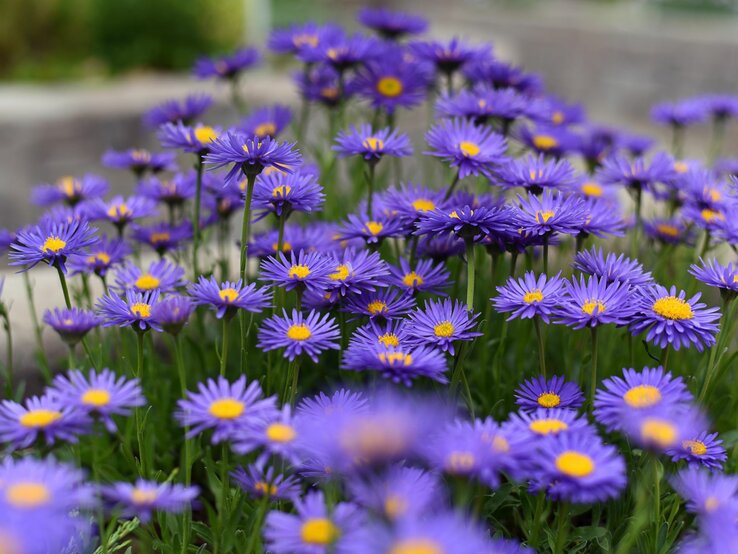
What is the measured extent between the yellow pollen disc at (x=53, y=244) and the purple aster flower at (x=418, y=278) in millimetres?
447

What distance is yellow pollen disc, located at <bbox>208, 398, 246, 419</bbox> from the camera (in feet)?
2.87

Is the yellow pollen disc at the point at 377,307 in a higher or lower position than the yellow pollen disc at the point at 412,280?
lower

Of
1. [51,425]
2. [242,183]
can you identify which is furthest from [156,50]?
[51,425]

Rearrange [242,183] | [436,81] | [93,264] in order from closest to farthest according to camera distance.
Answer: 1. [93,264]
2. [242,183]
3. [436,81]

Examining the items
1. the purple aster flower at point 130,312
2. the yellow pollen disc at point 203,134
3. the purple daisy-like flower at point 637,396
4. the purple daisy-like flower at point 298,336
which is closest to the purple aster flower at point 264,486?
the purple daisy-like flower at point 298,336

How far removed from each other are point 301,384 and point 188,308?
513 mm

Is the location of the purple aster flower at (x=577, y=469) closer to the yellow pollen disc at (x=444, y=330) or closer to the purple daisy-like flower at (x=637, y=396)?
the purple daisy-like flower at (x=637, y=396)

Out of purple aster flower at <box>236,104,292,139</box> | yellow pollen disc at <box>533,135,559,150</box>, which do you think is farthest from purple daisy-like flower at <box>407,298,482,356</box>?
purple aster flower at <box>236,104,292,139</box>

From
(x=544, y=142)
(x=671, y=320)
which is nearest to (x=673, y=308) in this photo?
(x=671, y=320)

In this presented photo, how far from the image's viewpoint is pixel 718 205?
1.51 m

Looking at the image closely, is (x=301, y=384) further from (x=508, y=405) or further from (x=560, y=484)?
(x=560, y=484)

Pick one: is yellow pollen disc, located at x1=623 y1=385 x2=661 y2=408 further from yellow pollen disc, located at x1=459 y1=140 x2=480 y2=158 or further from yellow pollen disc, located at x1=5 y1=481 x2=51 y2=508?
yellow pollen disc, located at x1=5 y1=481 x2=51 y2=508

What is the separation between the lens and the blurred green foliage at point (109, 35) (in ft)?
13.9

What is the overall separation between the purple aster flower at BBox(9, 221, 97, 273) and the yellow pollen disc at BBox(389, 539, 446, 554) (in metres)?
0.67
